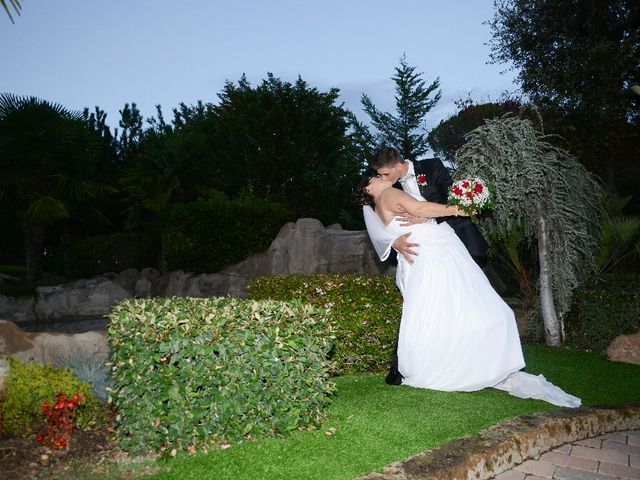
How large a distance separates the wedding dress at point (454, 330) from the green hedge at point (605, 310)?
322 centimetres

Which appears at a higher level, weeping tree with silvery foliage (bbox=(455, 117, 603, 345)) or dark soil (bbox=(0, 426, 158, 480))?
weeping tree with silvery foliage (bbox=(455, 117, 603, 345))

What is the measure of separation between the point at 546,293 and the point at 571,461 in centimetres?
472

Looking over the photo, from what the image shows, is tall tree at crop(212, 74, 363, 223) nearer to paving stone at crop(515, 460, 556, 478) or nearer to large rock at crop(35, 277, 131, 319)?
large rock at crop(35, 277, 131, 319)

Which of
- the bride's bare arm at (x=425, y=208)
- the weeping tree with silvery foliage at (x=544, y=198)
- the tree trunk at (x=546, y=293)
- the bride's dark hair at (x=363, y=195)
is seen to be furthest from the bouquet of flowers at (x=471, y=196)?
the tree trunk at (x=546, y=293)

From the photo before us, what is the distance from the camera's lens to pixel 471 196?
5523 millimetres

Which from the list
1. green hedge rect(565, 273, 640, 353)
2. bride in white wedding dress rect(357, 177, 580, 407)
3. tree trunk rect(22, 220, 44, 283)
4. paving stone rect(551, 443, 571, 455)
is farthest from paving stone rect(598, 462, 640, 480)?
tree trunk rect(22, 220, 44, 283)

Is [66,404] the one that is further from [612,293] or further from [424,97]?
[424,97]

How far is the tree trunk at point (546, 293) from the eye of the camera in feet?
28.9

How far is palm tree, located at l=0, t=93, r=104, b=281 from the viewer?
60.6 feet

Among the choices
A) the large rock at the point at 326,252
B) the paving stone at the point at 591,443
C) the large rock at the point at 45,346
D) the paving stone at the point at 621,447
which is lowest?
the paving stone at the point at 621,447

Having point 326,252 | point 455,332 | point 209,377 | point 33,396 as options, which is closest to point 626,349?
point 455,332

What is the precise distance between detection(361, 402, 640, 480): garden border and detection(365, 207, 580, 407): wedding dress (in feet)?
1.12

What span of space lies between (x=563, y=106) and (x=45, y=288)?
15381 millimetres

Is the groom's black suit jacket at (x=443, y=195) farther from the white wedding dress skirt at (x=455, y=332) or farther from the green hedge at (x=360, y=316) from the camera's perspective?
the green hedge at (x=360, y=316)
